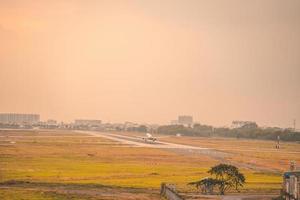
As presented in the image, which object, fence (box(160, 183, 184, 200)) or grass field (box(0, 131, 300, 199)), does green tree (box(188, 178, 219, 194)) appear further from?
fence (box(160, 183, 184, 200))

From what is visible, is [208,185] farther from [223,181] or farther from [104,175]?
[104,175]

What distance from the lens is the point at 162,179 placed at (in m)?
60.3

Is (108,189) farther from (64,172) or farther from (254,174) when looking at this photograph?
(254,174)

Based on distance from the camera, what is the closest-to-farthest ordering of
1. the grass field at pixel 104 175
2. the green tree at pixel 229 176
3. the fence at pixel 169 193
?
the fence at pixel 169 193, the grass field at pixel 104 175, the green tree at pixel 229 176

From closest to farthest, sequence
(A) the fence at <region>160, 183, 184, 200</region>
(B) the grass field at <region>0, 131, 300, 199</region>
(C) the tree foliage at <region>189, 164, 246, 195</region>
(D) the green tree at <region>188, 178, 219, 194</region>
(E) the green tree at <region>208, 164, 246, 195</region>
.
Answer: (A) the fence at <region>160, 183, 184, 200</region> → (B) the grass field at <region>0, 131, 300, 199</region> → (D) the green tree at <region>188, 178, 219, 194</region> → (C) the tree foliage at <region>189, 164, 246, 195</region> → (E) the green tree at <region>208, 164, 246, 195</region>

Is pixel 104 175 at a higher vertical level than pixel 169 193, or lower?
lower

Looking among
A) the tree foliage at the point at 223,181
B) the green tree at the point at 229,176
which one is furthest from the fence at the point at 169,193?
the green tree at the point at 229,176

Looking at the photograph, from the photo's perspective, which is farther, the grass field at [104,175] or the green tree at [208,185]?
the green tree at [208,185]

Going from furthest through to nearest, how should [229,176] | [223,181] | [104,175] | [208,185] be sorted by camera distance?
1. [104,175]
2. [229,176]
3. [223,181]
4. [208,185]

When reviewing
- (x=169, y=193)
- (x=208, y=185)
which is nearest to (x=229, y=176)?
(x=208, y=185)

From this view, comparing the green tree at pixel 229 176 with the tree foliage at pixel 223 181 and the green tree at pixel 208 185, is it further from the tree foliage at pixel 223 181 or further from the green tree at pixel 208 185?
the green tree at pixel 208 185

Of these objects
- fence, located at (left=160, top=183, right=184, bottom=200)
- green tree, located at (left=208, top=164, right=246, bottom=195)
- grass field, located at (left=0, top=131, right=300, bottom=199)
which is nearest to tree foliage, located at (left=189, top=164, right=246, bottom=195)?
green tree, located at (left=208, top=164, right=246, bottom=195)

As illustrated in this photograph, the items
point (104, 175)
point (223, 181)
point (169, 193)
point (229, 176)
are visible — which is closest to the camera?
point (169, 193)

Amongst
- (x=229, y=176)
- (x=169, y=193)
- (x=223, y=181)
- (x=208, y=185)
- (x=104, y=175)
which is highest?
(x=229, y=176)
